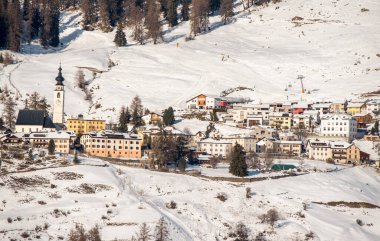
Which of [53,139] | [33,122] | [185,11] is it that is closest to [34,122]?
[33,122]

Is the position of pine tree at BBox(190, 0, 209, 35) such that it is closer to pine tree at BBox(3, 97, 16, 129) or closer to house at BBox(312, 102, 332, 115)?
house at BBox(312, 102, 332, 115)

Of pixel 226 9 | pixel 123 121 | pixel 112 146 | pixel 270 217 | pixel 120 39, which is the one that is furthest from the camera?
pixel 226 9

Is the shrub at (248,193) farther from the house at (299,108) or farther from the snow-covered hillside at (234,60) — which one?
the snow-covered hillside at (234,60)

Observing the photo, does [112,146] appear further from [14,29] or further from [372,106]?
[14,29]

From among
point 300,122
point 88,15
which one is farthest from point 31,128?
point 88,15

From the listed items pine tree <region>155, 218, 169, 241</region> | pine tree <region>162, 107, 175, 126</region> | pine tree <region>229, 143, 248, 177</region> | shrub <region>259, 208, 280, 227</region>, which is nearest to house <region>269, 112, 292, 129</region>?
A: pine tree <region>162, 107, 175, 126</region>

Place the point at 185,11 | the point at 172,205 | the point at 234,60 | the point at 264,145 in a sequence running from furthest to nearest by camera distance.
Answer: the point at 185,11, the point at 234,60, the point at 264,145, the point at 172,205

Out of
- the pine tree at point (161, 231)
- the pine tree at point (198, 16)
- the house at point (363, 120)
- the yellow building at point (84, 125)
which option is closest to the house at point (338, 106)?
the house at point (363, 120)
